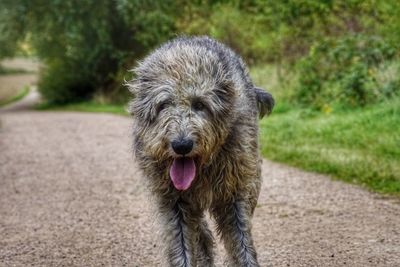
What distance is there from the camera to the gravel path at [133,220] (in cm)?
572

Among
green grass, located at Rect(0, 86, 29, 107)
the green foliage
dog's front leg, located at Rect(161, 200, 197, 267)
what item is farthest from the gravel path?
green grass, located at Rect(0, 86, 29, 107)

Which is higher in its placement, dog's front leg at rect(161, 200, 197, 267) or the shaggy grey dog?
the shaggy grey dog

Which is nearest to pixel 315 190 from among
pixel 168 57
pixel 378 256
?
pixel 378 256

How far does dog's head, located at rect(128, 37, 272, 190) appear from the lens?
4.11m

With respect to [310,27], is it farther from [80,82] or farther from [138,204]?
[80,82]

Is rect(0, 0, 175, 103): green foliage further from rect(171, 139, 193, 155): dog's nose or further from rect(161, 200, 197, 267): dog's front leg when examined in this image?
rect(171, 139, 193, 155): dog's nose

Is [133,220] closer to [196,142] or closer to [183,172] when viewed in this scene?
[183,172]

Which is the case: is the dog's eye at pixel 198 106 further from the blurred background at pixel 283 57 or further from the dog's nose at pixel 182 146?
the blurred background at pixel 283 57

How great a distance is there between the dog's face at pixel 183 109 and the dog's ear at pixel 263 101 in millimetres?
1270

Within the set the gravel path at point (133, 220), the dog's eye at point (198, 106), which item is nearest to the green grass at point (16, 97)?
the gravel path at point (133, 220)

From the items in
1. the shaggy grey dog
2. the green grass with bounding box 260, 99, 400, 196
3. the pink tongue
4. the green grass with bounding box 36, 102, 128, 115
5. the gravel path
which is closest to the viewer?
the shaggy grey dog

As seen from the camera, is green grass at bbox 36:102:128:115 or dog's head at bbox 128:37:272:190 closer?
dog's head at bbox 128:37:272:190

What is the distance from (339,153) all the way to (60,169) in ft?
15.2

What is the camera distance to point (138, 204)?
802 cm
